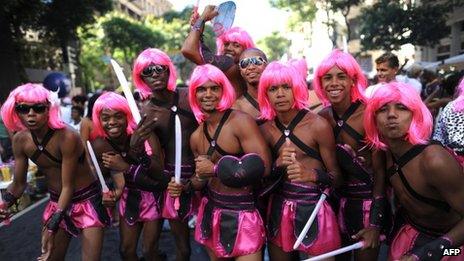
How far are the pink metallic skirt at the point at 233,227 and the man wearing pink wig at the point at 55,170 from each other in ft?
3.63

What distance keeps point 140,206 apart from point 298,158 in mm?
1644

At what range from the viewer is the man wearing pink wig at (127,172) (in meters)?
3.69

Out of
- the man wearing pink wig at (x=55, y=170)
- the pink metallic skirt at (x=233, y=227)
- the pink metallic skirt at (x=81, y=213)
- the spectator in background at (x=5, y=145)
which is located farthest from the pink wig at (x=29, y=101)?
the spectator in background at (x=5, y=145)

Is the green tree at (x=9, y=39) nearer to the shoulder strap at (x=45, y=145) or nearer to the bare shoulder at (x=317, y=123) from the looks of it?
the shoulder strap at (x=45, y=145)

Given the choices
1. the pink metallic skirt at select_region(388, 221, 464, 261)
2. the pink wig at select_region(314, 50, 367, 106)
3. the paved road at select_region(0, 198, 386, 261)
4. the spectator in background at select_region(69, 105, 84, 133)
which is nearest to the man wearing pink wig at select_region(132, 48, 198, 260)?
the pink wig at select_region(314, 50, 367, 106)

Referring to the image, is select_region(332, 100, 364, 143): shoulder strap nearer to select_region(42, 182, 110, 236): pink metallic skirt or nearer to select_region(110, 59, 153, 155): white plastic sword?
select_region(110, 59, 153, 155): white plastic sword

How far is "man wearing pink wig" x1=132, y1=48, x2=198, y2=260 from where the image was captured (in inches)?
151

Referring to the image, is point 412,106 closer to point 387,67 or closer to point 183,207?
point 183,207

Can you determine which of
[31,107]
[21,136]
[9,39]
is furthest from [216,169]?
[9,39]

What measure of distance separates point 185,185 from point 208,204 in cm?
22

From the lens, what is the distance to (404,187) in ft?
8.57

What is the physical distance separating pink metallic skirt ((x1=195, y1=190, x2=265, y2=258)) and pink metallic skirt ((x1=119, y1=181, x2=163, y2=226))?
2.95 feet

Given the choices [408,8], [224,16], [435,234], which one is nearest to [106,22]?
[408,8]

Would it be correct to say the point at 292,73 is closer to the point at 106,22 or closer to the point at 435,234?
the point at 435,234
